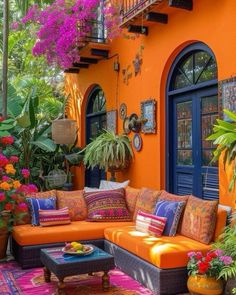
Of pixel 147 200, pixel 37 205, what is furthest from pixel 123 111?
pixel 37 205

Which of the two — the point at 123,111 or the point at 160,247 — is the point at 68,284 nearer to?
the point at 160,247

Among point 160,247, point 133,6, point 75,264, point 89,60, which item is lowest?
point 75,264

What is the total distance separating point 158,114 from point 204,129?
1.13 metres

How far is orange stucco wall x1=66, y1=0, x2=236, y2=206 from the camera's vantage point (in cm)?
568

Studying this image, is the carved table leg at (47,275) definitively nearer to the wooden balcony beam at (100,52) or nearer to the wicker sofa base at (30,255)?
the wicker sofa base at (30,255)

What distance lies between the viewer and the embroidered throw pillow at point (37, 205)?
6.04 m

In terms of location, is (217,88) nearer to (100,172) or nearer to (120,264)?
(120,264)

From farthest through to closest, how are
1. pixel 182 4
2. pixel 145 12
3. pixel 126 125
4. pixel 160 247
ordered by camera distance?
pixel 126 125 → pixel 145 12 → pixel 182 4 → pixel 160 247

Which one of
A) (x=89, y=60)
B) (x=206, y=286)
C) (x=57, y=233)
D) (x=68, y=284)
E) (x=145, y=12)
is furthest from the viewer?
(x=89, y=60)

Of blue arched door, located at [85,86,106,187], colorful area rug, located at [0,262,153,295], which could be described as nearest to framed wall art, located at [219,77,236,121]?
colorful area rug, located at [0,262,153,295]

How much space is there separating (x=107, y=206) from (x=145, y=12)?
3.34m

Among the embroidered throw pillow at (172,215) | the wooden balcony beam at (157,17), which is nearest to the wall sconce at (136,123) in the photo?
the wooden balcony beam at (157,17)

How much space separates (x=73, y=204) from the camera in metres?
6.53

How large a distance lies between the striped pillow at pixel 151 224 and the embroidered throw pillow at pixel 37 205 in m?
1.49
